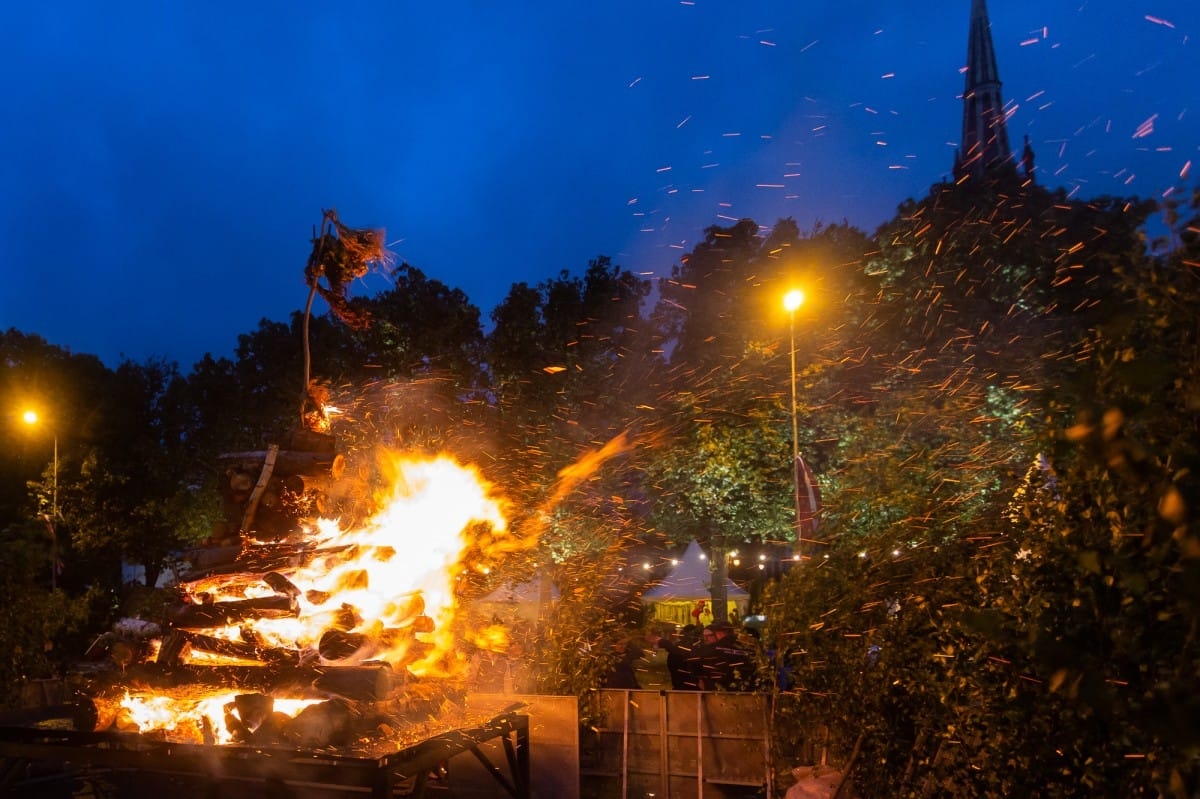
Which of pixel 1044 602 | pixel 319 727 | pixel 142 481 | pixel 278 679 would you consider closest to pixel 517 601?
pixel 278 679

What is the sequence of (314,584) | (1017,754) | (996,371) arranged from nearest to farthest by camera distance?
(1017,754)
(314,584)
(996,371)

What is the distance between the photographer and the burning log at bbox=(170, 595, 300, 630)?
6.61 meters

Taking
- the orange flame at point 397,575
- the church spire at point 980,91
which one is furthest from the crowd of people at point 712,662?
the church spire at point 980,91

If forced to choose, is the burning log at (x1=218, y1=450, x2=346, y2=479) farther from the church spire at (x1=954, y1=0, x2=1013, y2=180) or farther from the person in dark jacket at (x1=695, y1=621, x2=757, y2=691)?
the church spire at (x1=954, y1=0, x2=1013, y2=180)

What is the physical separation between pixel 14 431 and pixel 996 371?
32.2 meters

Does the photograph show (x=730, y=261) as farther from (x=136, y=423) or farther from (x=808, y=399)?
(x=136, y=423)

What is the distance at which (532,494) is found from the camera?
18469mm

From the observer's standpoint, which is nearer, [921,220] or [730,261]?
[921,220]

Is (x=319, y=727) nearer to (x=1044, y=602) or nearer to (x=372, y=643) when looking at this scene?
(x=372, y=643)

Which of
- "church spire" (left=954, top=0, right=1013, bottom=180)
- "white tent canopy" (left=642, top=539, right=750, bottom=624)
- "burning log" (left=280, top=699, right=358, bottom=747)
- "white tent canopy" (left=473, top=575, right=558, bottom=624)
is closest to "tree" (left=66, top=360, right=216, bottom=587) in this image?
"white tent canopy" (left=473, top=575, right=558, bottom=624)

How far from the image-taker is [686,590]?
105 feet

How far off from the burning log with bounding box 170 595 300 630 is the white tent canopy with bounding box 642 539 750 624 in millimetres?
22481

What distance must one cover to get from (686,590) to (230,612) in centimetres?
2679

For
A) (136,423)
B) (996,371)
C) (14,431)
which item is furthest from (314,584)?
(136,423)
